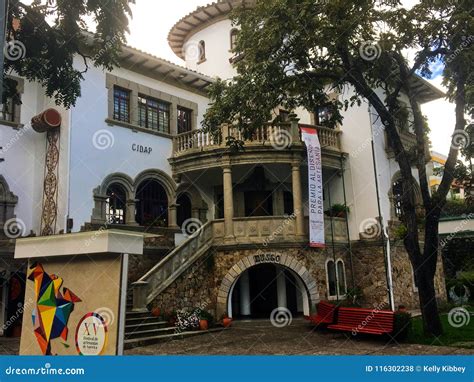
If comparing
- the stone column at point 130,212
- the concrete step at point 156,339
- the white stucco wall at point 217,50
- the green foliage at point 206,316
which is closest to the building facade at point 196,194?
the stone column at point 130,212

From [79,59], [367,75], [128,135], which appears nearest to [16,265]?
[128,135]

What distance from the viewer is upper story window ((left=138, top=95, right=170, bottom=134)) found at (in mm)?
18656

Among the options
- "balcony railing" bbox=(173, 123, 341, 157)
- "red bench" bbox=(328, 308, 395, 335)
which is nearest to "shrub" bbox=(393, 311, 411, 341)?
"red bench" bbox=(328, 308, 395, 335)

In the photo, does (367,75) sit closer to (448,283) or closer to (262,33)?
(262,33)

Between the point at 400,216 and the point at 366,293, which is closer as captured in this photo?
the point at 366,293

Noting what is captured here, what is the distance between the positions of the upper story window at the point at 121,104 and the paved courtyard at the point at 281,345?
8.88 meters

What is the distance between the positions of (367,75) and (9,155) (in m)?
11.4

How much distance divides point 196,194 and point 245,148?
371cm

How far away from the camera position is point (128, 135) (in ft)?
57.8

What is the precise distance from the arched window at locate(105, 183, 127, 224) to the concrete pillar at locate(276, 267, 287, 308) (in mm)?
6394

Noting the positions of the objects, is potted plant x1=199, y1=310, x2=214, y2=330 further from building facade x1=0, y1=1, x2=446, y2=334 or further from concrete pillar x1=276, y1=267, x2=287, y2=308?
concrete pillar x1=276, y1=267, x2=287, y2=308

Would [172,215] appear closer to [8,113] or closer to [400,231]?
[8,113]

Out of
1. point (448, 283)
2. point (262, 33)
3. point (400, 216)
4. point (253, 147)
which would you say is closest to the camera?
point (262, 33)

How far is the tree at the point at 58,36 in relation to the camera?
1068 centimetres
